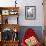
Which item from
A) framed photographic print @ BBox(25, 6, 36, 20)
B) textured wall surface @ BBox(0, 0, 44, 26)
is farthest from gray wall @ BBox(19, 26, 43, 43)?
framed photographic print @ BBox(25, 6, 36, 20)

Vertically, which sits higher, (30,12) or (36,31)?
(30,12)

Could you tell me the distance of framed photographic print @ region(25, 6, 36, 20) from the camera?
19.6 ft

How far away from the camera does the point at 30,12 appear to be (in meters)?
5.97

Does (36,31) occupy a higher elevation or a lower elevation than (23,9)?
lower

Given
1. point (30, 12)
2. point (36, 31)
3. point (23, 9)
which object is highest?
point (23, 9)

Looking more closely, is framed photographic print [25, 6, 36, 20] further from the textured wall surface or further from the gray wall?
the gray wall

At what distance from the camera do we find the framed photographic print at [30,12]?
19.6 ft

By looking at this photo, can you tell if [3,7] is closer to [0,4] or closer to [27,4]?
[0,4]

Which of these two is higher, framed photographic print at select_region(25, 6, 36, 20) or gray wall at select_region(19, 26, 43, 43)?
framed photographic print at select_region(25, 6, 36, 20)

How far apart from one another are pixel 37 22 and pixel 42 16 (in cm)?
29

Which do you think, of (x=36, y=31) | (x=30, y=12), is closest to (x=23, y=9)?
(x=30, y=12)

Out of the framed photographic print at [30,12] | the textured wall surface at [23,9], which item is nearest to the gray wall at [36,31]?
the textured wall surface at [23,9]

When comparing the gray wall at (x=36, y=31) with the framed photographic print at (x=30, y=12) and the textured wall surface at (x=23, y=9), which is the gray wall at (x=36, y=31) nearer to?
the textured wall surface at (x=23, y=9)

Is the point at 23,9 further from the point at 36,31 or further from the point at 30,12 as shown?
the point at 36,31
